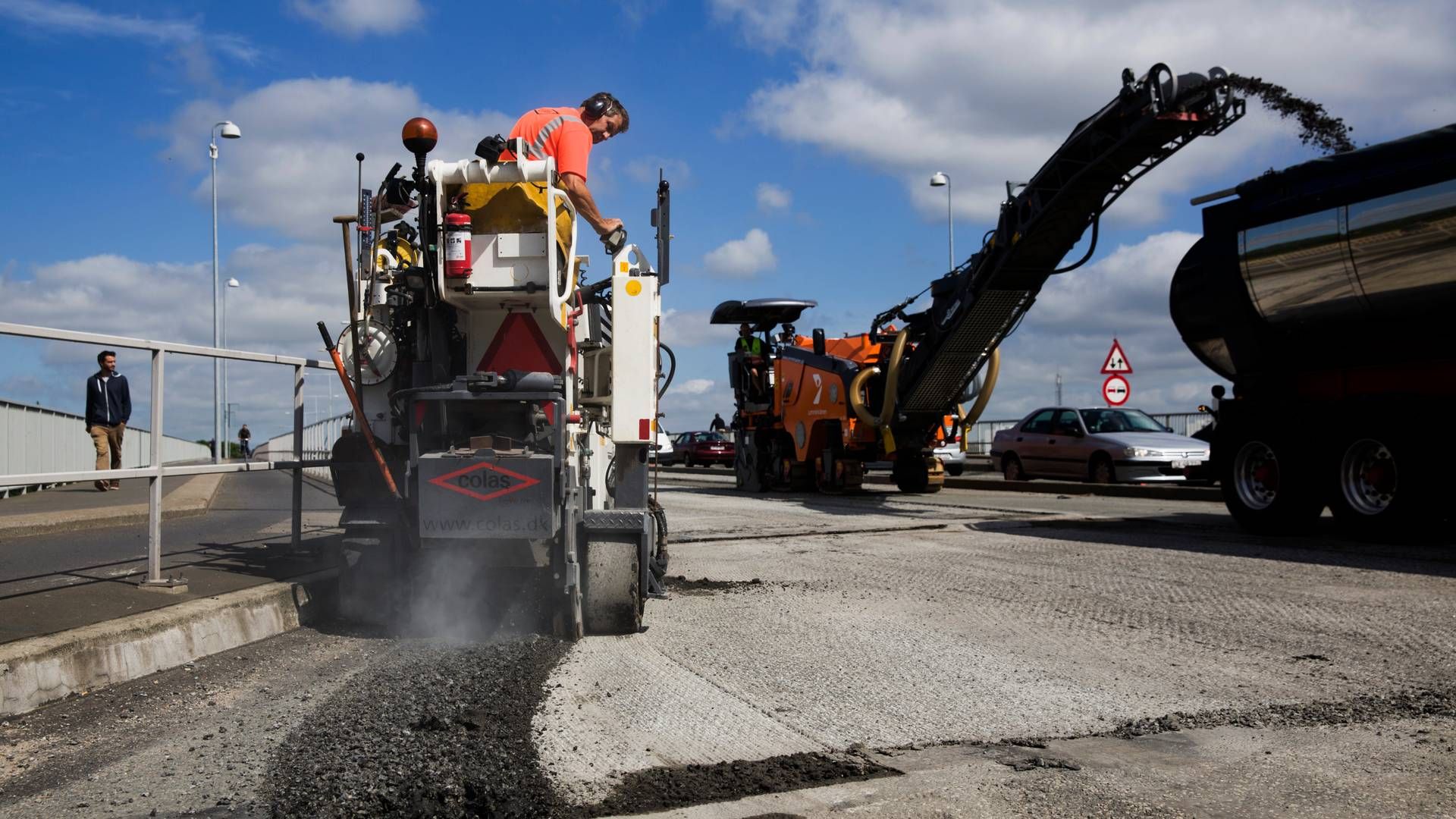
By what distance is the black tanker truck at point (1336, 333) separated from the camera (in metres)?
10.1

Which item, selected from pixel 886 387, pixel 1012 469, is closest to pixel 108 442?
pixel 886 387

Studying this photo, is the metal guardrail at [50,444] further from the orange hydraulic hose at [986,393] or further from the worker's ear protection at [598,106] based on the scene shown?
the orange hydraulic hose at [986,393]

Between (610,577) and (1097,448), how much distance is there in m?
16.1

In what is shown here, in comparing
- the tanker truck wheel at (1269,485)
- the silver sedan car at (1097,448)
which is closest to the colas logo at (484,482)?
the tanker truck wheel at (1269,485)

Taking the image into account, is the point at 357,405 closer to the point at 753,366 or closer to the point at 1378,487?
the point at 1378,487

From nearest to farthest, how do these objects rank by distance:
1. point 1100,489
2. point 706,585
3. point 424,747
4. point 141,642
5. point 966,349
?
point 424,747 → point 141,642 → point 706,585 → point 966,349 → point 1100,489

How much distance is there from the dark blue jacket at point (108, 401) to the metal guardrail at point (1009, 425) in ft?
71.1

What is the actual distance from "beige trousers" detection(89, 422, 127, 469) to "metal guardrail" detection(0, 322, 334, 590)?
11.0 inches

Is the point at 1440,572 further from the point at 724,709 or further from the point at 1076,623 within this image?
the point at 724,709

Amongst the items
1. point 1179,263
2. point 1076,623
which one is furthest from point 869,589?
point 1179,263

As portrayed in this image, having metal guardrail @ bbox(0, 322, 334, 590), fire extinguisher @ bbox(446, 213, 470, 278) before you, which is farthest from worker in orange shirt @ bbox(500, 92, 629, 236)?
metal guardrail @ bbox(0, 322, 334, 590)

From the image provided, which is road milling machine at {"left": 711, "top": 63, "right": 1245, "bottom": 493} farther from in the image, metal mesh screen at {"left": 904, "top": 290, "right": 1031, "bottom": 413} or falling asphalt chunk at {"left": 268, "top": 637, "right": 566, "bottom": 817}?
falling asphalt chunk at {"left": 268, "top": 637, "right": 566, "bottom": 817}

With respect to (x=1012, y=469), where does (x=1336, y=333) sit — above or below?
above

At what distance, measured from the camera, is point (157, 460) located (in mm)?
6477
